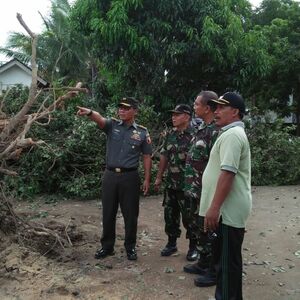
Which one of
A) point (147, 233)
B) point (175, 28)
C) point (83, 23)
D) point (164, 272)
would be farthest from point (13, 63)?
point (164, 272)

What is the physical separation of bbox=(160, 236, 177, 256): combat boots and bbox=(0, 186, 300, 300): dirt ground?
70 mm

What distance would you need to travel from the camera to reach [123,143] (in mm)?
4547

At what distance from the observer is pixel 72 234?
5332mm

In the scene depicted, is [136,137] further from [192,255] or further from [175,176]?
[192,255]

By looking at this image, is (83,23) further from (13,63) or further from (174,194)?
(13,63)

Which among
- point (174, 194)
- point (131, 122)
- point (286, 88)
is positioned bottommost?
point (174, 194)

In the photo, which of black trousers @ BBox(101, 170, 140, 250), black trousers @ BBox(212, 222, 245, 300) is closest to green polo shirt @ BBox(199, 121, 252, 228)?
black trousers @ BBox(212, 222, 245, 300)

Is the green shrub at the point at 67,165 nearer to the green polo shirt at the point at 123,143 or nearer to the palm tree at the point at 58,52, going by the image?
the green polo shirt at the point at 123,143

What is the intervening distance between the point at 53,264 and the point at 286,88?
46.8 ft

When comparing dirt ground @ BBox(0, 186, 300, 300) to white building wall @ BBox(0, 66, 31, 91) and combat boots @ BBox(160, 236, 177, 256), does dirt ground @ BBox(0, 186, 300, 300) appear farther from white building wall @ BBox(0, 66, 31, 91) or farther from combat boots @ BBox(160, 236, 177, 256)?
white building wall @ BBox(0, 66, 31, 91)

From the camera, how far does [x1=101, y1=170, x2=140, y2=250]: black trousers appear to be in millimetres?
4535

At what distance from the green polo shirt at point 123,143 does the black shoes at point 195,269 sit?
46.7 inches

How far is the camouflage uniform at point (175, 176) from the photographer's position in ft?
15.1

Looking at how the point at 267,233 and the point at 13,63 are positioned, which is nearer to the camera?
the point at 267,233
